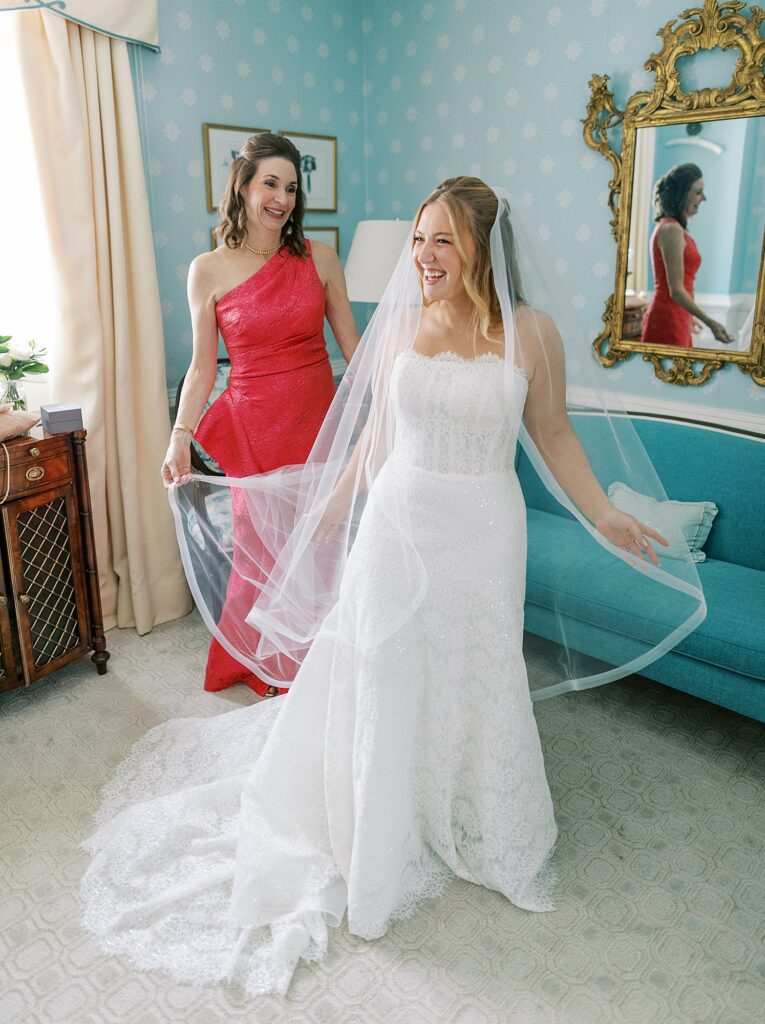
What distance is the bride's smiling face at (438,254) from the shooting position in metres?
1.88

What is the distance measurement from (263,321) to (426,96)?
185 cm

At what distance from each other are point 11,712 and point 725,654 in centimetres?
242

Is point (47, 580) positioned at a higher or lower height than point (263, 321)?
lower

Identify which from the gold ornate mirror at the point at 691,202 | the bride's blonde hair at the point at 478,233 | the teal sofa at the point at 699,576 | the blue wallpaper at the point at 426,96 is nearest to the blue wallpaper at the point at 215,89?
the blue wallpaper at the point at 426,96

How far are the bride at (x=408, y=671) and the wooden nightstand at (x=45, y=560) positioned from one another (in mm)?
967

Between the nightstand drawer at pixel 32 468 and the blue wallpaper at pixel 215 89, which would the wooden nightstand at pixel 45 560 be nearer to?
the nightstand drawer at pixel 32 468

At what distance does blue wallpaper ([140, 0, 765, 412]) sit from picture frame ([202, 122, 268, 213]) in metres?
0.04

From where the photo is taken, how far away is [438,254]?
6.21 ft

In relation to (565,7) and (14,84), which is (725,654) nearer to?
(565,7)

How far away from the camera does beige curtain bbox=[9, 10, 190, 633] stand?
3.09 meters

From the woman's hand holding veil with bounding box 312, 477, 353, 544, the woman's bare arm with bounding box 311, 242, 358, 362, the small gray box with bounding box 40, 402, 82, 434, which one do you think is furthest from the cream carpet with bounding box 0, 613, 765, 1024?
the woman's bare arm with bounding box 311, 242, 358, 362

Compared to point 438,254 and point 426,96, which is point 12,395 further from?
point 426,96

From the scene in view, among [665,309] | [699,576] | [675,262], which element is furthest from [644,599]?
[675,262]

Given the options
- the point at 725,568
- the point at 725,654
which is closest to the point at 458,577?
the point at 725,654
